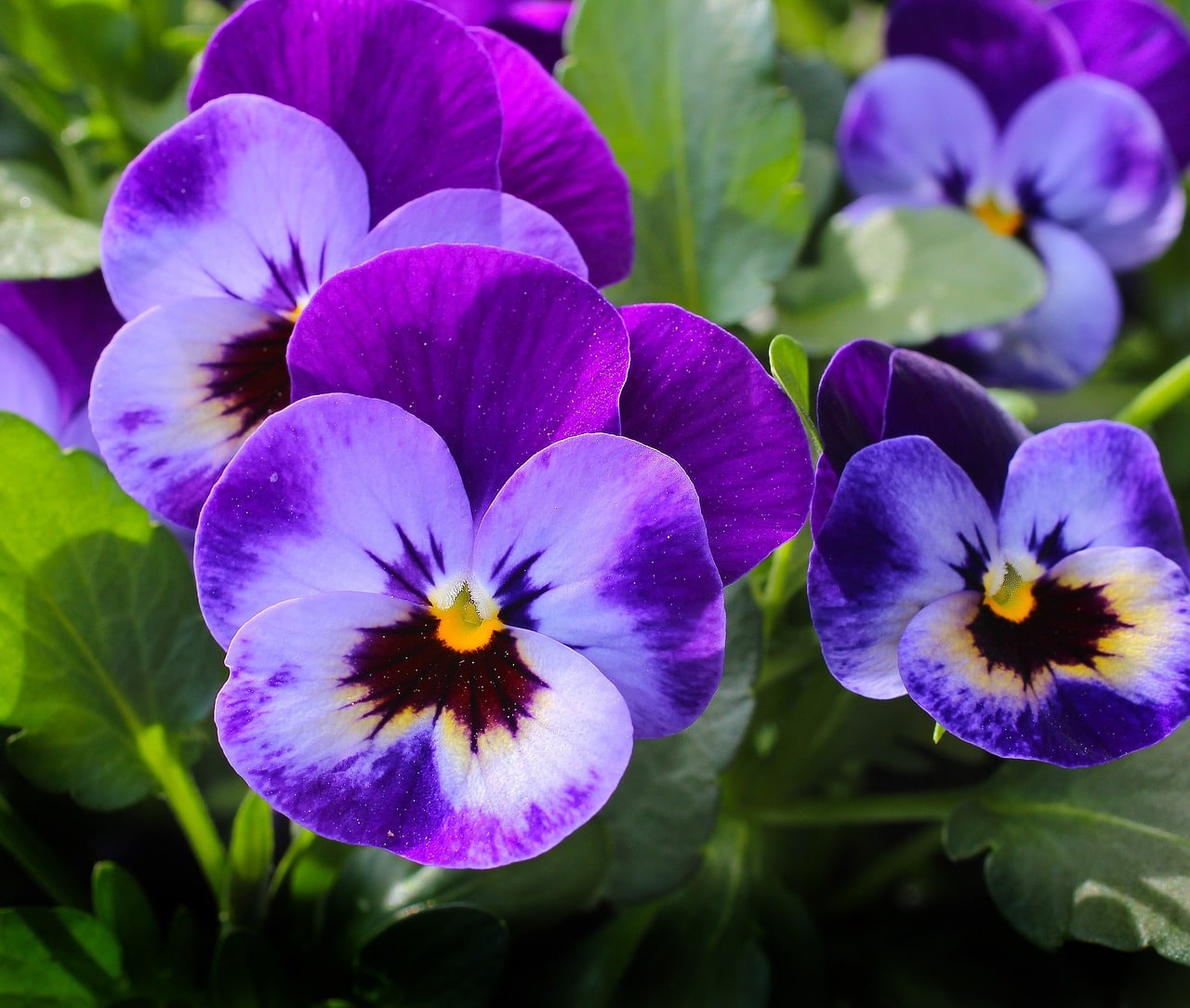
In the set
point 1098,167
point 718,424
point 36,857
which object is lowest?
point 36,857

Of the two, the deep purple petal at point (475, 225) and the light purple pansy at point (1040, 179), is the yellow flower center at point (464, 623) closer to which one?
the deep purple petal at point (475, 225)

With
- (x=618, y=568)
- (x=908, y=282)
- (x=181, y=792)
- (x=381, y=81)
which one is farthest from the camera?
(x=908, y=282)

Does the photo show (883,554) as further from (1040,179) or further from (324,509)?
(1040,179)

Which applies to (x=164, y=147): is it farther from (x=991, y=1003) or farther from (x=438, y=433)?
(x=991, y=1003)

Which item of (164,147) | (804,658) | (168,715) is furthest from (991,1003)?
(164,147)

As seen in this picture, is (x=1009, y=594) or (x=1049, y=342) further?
(x=1049, y=342)

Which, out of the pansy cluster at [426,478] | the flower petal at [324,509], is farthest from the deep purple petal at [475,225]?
the flower petal at [324,509]

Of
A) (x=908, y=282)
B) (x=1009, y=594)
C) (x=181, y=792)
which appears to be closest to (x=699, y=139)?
(x=908, y=282)
